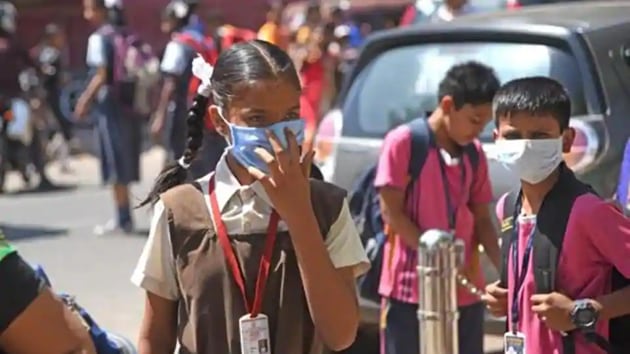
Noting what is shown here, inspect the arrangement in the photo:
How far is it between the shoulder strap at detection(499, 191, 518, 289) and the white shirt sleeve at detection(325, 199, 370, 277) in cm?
77

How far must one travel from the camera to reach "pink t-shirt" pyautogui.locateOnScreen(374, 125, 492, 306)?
5191 mm

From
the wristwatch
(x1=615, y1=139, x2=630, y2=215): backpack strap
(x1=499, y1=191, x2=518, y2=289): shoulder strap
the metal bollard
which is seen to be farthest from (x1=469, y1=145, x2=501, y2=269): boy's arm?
the wristwatch

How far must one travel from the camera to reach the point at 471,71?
205 inches

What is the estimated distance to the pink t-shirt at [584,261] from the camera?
365cm

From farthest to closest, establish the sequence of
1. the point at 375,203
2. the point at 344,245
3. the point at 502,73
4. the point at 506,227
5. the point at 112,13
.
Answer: the point at 112,13 → the point at 502,73 → the point at 375,203 → the point at 506,227 → the point at 344,245

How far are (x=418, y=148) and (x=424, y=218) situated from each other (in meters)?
0.26

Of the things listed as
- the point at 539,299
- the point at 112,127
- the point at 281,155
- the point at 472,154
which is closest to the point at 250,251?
the point at 281,155

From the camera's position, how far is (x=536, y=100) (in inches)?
150

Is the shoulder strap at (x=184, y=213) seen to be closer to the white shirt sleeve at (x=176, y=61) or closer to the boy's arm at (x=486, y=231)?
the boy's arm at (x=486, y=231)

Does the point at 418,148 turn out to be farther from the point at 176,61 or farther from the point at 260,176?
the point at 176,61

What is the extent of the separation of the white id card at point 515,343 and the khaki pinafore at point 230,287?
82 centimetres

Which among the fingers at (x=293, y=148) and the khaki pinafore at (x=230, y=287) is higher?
the fingers at (x=293, y=148)

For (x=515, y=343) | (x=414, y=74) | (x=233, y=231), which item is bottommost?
(x=515, y=343)

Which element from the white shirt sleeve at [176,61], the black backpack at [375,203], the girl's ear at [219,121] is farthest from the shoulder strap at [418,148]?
the white shirt sleeve at [176,61]
